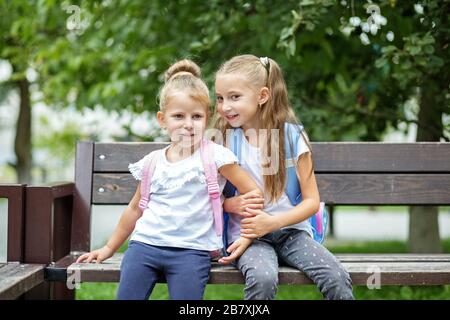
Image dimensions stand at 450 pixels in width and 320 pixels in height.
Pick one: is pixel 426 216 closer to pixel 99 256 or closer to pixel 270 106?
pixel 270 106

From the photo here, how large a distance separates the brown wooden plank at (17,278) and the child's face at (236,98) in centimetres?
105

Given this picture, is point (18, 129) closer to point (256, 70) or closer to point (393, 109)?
point (393, 109)

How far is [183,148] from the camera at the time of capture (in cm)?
292

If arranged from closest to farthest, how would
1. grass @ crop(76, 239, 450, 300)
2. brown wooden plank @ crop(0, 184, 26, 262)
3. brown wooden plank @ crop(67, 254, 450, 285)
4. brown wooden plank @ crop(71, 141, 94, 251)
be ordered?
brown wooden plank @ crop(67, 254, 450, 285)
brown wooden plank @ crop(0, 184, 26, 262)
brown wooden plank @ crop(71, 141, 94, 251)
grass @ crop(76, 239, 450, 300)

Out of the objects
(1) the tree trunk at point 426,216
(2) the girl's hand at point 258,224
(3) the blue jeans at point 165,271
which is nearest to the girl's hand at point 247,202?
(2) the girl's hand at point 258,224

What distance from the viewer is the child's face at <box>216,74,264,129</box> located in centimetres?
293

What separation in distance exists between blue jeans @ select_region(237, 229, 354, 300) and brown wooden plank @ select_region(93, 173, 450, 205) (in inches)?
26.7

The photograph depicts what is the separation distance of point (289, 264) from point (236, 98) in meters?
0.74

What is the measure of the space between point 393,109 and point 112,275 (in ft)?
10.6

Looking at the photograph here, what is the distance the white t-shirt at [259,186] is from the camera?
9.60 ft

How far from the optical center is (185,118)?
2.84 metres

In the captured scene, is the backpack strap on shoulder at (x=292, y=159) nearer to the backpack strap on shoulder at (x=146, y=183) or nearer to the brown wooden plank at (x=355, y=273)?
the brown wooden plank at (x=355, y=273)

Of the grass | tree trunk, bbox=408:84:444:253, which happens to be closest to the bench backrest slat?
the grass

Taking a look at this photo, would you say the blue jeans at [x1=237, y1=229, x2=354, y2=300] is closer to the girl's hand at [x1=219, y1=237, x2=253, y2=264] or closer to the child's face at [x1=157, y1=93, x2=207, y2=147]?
the girl's hand at [x1=219, y1=237, x2=253, y2=264]
